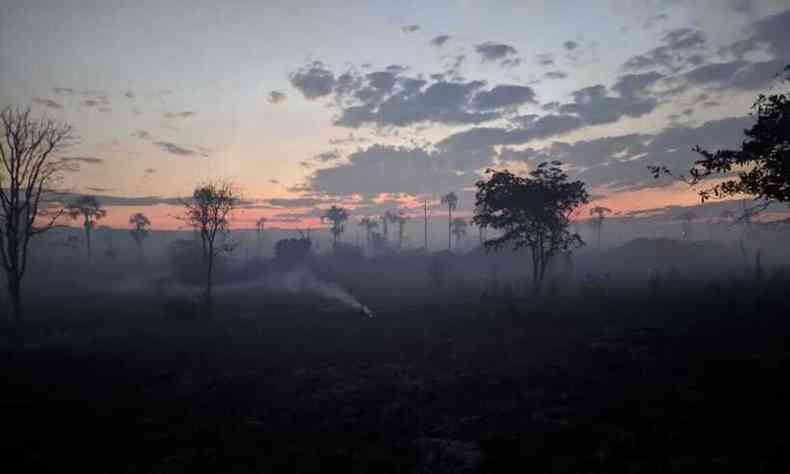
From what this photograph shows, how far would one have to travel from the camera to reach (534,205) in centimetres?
3650

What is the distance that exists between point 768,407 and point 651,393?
257 centimetres

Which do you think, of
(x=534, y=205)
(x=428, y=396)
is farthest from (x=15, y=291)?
(x=534, y=205)

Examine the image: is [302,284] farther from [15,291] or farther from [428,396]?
[428,396]

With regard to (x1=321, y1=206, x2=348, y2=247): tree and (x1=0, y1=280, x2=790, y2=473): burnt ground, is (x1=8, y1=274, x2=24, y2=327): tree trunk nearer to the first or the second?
(x1=0, y1=280, x2=790, y2=473): burnt ground

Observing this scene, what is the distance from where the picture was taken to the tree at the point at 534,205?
36469mm

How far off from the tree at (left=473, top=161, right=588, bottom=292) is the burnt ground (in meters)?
12.0

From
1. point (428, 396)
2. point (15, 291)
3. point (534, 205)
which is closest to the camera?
point (428, 396)

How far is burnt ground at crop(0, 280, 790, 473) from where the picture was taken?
9156 millimetres

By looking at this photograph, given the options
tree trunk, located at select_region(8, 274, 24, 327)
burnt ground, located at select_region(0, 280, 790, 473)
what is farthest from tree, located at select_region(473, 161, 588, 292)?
tree trunk, located at select_region(8, 274, 24, 327)

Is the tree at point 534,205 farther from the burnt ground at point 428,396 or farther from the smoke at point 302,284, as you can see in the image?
the smoke at point 302,284

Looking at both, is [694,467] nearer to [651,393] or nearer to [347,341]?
[651,393]

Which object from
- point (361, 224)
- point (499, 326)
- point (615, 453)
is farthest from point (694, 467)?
point (361, 224)

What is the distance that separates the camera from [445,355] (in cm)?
1875

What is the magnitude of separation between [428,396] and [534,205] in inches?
1050
